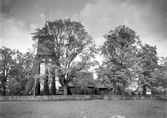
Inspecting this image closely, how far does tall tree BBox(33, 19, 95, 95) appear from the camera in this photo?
26938 mm

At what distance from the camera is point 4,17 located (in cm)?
1076

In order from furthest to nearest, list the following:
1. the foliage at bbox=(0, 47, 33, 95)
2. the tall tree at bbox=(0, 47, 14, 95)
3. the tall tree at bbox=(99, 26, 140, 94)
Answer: the tall tree at bbox=(0, 47, 14, 95) < the foliage at bbox=(0, 47, 33, 95) < the tall tree at bbox=(99, 26, 140, 94)

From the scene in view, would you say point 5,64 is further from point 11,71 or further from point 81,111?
point 81,111

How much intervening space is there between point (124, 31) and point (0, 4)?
79.1 feet

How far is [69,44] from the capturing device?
2769cm

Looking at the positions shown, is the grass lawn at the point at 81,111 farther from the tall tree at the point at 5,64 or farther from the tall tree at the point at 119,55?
the tall tree at the point at 5,64

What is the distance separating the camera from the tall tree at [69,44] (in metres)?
26.9

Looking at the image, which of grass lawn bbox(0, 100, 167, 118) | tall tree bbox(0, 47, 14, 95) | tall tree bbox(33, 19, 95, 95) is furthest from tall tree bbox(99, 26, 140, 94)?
tall tree bbox(0, 47, 14, 95)

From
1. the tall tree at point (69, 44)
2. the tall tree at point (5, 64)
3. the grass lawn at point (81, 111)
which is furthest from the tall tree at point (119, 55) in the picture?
the tall tree at point (5, 64)

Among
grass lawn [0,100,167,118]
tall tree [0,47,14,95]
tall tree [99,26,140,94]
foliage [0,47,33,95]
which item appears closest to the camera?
grass lawn [0,100,167,118]

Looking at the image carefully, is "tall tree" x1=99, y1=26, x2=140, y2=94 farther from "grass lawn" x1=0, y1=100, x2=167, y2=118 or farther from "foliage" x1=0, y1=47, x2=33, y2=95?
"foliage" x1=0, y1=47, x2=33, y2=95

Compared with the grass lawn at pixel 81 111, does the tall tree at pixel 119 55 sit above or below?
above

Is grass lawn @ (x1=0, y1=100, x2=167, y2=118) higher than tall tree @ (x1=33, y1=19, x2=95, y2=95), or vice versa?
tall tree @ (x1=33, y1=19, x2=95, y2=95)

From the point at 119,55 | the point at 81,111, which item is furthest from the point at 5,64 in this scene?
the point at 81,111
